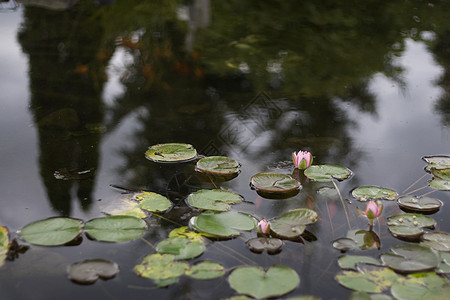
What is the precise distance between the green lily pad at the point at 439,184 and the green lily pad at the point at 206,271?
2.80 ft

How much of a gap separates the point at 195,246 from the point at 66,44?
214cm

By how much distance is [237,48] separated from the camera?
10.2 ft

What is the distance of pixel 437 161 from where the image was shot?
187 centimetres

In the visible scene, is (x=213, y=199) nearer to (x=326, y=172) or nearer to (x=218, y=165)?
(x=218, y=165)

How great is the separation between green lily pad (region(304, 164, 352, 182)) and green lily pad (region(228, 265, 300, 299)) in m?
0.54

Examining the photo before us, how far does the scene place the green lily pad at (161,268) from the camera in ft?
4.11

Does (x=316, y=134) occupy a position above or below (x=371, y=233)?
above

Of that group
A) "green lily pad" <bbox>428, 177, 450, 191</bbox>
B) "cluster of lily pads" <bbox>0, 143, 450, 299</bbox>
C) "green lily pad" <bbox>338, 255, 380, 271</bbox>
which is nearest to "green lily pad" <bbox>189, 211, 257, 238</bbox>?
"cluster of lily pads" <bbox>0, 143, 450, 299</bbox>

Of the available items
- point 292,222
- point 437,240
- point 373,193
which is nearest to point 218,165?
point 292,222

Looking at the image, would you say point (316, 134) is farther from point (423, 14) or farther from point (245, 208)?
point (423, 14)

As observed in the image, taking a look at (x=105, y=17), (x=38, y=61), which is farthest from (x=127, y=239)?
(x=105, y=17)

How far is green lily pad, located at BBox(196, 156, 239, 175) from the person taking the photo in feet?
5.83

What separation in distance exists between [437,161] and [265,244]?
860 millimetres

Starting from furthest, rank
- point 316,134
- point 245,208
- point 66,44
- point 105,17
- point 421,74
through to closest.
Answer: point 105,17
point 66,44
point 421,74
point 316,134
point 245,208
